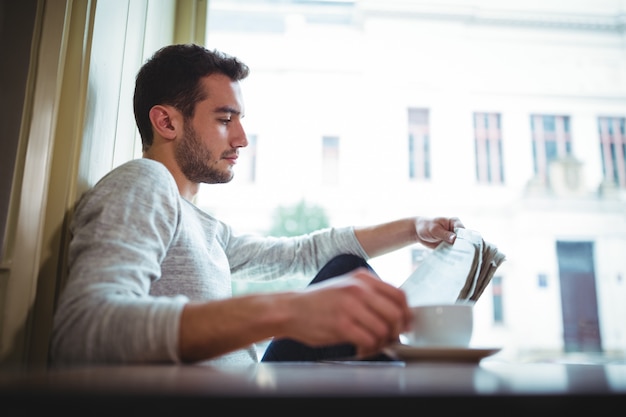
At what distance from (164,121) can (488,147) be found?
17.5 feet

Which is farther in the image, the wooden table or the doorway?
the doorway

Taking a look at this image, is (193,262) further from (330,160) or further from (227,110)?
(330,160)

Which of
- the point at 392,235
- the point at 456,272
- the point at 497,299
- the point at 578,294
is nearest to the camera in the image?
the point at 456,272

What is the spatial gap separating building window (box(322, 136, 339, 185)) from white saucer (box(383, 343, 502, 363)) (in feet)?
14.0

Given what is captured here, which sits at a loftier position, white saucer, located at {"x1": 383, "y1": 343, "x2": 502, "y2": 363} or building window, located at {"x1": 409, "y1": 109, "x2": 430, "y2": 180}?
building window, located at {"x1": 409, "y1": 109, "x2": 430, "y2": 180}

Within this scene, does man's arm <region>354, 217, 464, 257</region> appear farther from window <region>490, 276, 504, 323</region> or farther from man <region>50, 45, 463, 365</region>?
window <region>490, 276, 504, 323</region>

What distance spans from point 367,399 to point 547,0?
6017 millimetres

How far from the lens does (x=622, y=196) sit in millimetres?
5723

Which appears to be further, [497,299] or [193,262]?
[497,299]

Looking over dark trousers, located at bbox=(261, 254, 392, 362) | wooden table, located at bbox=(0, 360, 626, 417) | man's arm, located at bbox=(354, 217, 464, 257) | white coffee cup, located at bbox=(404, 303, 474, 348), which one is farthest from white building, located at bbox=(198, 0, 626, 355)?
wooden table, located at bbox=(0, 360, 626, 417)

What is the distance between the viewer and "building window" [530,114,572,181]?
19.2 ft

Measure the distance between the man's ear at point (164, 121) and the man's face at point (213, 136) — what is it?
2 cm

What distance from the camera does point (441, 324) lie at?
0.52 meters

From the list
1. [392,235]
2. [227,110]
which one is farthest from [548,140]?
[227,110]
